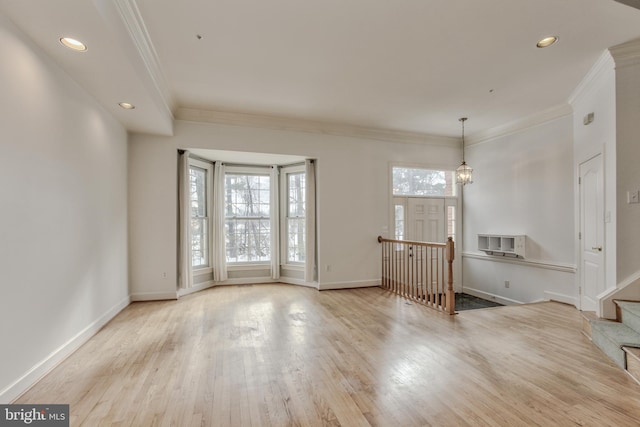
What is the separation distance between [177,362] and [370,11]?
3447 millimetres

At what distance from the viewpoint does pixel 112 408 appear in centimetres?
197

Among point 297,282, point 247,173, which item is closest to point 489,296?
point 297,282

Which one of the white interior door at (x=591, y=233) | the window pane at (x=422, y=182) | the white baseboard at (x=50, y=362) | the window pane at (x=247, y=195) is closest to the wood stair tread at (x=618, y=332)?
the white interior door at (x=591, y=233)

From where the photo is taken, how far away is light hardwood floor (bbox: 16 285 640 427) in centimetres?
189

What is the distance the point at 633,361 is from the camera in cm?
233

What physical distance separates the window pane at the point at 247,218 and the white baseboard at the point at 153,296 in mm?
1271

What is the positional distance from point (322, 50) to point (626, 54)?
10.2 feet

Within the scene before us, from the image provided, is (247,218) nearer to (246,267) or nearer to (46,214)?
(246,267)

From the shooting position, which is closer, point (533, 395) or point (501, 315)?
point (533, 395)

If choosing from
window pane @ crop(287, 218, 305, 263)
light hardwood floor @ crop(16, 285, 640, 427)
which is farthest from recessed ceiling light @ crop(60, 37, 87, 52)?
window pane @ crop(287, 218, 305, 263)

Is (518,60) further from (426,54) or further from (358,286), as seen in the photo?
(358,286)

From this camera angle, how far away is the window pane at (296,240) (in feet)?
18.9

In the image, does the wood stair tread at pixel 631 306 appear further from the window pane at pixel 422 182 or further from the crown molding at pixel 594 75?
the window pane at pixel 422 182

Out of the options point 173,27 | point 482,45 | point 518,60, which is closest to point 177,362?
point 173,27
